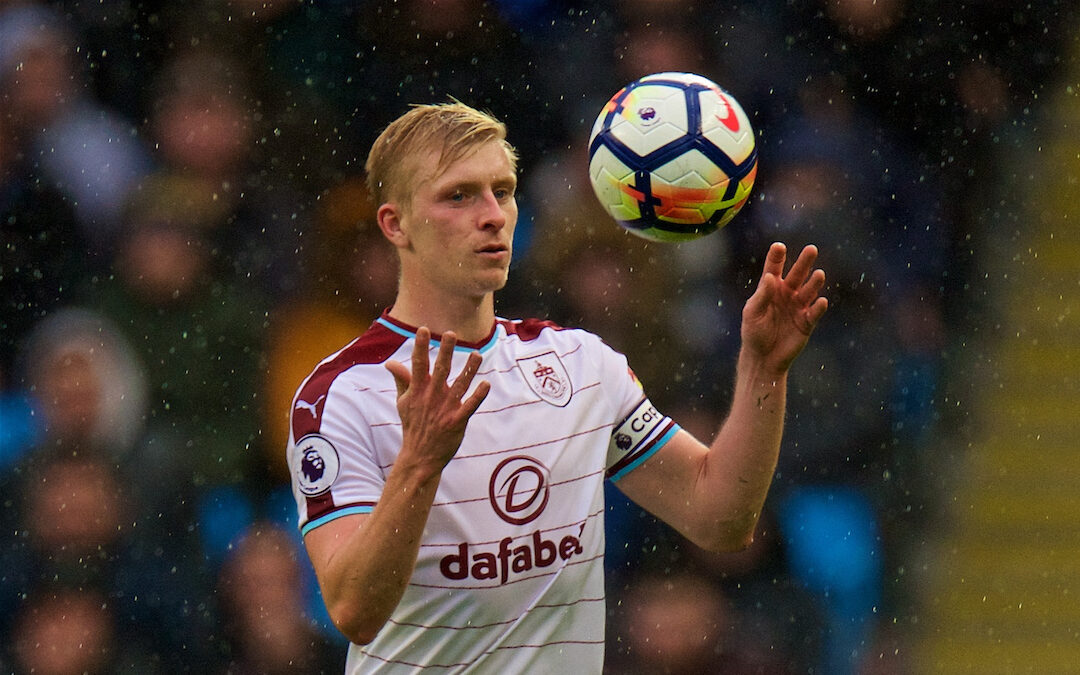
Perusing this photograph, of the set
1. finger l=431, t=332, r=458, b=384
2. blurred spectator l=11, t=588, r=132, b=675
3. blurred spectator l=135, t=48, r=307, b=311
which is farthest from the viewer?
blurred spectator l=135, t=48, r=307, b=311

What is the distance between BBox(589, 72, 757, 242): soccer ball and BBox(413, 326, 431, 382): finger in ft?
3.38

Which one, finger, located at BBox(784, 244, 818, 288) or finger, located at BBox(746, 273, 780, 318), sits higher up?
finger, located at BBox(784, 244, 818, 288)

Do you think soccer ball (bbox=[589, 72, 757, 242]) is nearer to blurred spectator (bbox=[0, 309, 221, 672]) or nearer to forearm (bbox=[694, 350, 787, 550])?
forearm (bbox=[694, 350, 787, 550])

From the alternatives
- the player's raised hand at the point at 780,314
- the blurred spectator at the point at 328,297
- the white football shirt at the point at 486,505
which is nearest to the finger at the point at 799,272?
the player's raised hand at the point at 780,314

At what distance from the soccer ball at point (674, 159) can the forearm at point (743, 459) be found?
0.46m

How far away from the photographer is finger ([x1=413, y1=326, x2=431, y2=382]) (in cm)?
250

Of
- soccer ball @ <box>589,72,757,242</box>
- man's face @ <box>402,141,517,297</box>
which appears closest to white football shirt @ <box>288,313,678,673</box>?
man's face @ <box>402,141,517,297</box>

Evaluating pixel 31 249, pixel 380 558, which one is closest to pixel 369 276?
pixel 31 249

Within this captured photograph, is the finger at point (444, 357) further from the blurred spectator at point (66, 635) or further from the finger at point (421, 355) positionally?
the blurred spectator at point (66, 635)

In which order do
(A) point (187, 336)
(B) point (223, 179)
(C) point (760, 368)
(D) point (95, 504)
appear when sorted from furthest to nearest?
1. (B) point (223, 179)
2. (A) point (187, 336)
3. (D) point (95, 504)
4. (C) point (760, 368)

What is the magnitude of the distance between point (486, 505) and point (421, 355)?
0.66 m

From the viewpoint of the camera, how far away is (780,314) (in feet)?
9.93

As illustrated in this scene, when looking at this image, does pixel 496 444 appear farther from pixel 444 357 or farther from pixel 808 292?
pixel 808 292

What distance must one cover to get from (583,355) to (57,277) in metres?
2.70
